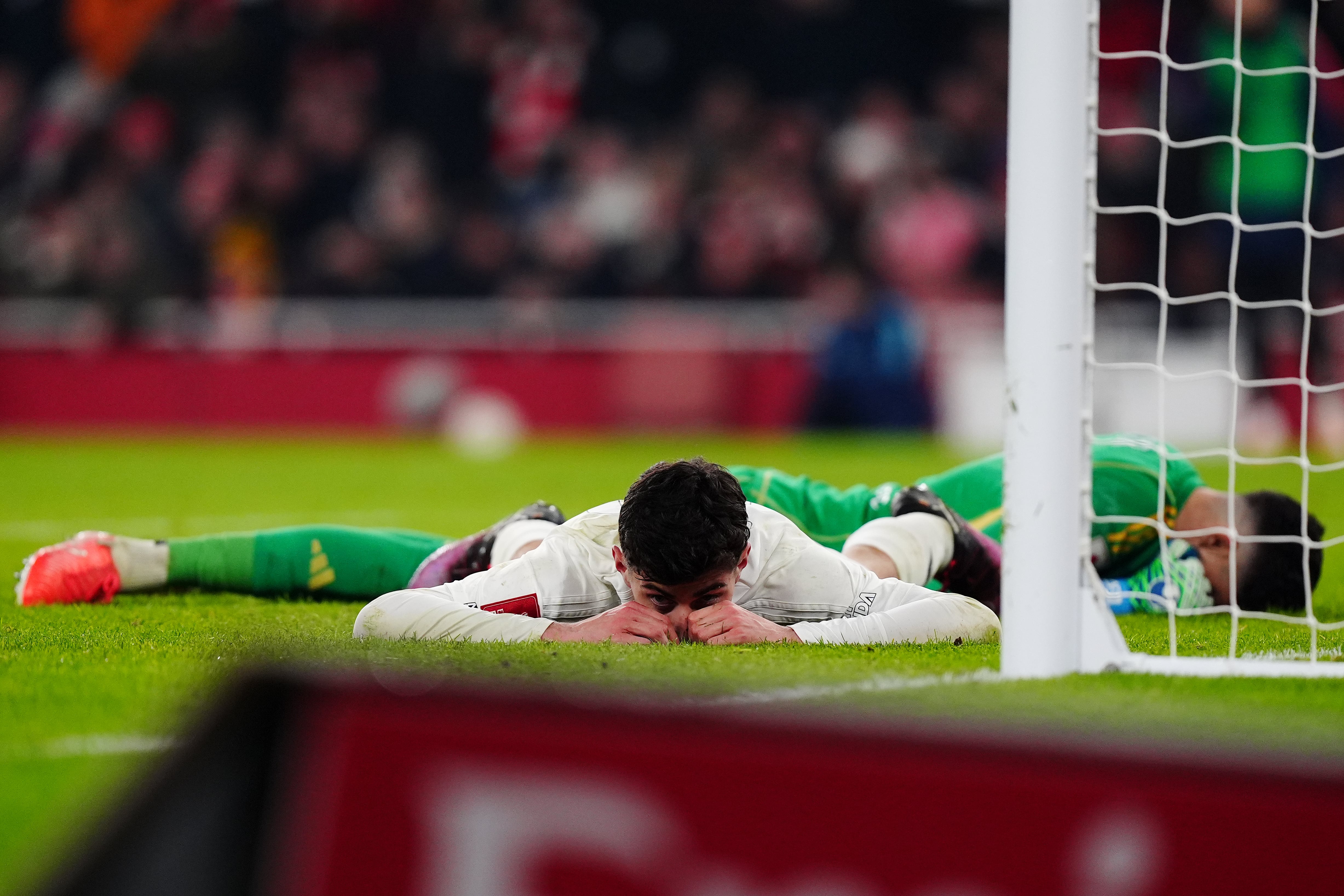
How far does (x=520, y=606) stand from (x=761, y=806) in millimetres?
1957

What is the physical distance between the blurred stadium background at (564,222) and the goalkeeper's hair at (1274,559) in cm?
701

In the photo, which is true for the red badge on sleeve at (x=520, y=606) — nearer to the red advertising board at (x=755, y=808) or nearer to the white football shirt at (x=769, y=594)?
the white football shirt at (x=769, y=594)

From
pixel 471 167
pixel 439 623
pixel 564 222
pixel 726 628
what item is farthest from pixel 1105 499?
pixel 471 167

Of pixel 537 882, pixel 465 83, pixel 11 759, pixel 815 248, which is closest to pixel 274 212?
pixel 465 83

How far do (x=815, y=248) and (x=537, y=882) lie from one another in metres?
12.0

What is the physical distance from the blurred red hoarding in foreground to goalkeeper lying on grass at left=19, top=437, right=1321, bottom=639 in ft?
6.75

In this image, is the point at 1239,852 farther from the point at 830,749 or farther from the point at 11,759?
the point at 11,759

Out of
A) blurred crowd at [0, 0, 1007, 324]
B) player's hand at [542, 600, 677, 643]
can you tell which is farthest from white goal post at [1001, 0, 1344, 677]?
blurred crowd at [0, 0, 1007, 324]

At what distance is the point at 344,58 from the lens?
14.7 meters

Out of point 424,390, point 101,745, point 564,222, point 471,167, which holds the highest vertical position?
point 471,167

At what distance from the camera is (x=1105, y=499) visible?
3559 mm

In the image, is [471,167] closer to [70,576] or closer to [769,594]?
[70,576]

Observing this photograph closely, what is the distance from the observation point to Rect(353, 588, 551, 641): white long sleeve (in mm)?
2715

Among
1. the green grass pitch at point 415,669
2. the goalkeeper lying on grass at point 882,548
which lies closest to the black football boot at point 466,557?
the goalkeeper lying on grass at point 882,548
